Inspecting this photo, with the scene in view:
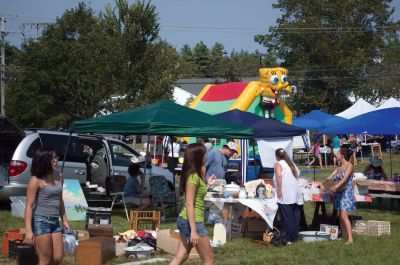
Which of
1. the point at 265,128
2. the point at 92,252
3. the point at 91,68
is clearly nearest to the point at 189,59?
the point at 91,68

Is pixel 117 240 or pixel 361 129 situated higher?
pixel 361 129

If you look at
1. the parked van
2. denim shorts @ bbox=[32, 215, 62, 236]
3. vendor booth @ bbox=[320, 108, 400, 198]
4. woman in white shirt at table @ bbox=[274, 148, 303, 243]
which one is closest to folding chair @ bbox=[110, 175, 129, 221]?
the parked van

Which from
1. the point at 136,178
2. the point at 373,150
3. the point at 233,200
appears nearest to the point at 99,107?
the point at 373,150

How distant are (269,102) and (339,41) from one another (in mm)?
27682

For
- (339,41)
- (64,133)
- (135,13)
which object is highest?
(339,41)

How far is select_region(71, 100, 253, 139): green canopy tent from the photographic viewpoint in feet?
35.7

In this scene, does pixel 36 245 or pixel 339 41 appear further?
pixel 339 41

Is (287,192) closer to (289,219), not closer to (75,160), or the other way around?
(289,219)

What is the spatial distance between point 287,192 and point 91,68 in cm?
1900

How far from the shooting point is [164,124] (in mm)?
10867

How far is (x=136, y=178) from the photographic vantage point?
12.2m

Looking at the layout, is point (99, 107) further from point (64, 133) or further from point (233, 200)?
point (233, 200)

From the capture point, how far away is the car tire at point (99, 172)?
13508 millimetres

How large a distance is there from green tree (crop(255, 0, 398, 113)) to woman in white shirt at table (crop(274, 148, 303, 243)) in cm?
3839
